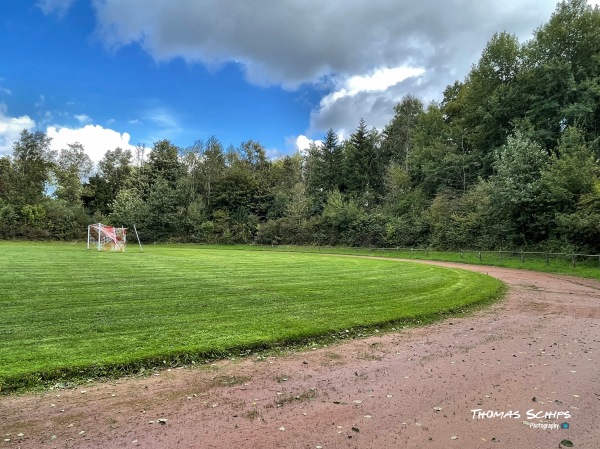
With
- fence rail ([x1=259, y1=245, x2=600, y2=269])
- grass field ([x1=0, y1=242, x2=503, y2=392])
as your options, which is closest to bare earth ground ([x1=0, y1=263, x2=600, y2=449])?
grass field ([x1=0, y1=242, x2=503, y2=392])

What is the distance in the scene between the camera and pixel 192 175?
64875 mm

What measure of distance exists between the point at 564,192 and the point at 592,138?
14315 millimetres

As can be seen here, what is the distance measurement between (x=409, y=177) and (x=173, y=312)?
45.7m

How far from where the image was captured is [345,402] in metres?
4.53

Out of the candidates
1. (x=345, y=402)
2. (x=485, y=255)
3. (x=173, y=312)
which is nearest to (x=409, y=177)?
(x=485, y=255)

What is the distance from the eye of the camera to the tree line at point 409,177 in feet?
91.0

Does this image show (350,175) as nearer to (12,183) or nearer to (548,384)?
(12,183)

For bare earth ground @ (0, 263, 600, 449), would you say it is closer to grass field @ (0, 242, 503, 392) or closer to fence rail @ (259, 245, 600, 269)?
grass field @ (0, 242, 503, 392)

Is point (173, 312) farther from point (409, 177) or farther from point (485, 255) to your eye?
point (409, 177)

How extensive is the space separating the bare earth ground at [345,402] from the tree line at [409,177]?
756 inches

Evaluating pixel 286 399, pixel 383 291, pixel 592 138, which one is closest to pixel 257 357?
pixel 286 399

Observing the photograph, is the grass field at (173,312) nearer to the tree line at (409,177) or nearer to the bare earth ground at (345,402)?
the bare earth ground at (345,402)

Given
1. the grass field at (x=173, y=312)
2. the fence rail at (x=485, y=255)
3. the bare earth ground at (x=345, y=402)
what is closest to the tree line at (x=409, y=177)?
the fence rail at (x=485, y=255)

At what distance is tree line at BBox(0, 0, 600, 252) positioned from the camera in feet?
91.0
